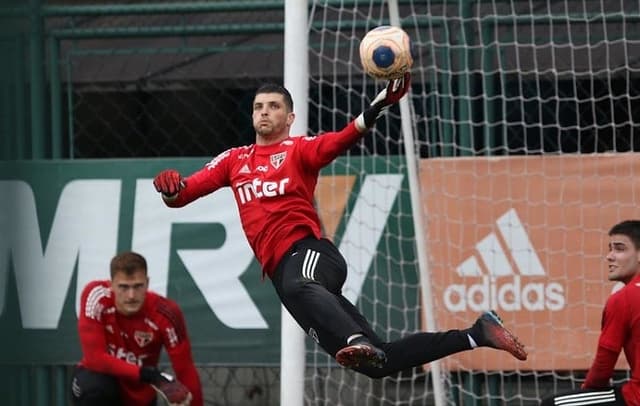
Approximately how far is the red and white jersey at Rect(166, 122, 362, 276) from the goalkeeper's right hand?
4.29 feet

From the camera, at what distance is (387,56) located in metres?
4.90

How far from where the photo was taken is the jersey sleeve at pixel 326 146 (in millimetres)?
5098

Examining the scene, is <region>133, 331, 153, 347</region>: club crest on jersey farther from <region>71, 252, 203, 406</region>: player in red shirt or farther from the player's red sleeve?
the player's red sleeve

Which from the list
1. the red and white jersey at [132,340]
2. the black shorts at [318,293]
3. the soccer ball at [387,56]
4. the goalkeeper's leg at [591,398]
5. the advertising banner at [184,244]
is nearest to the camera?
the soccer ball at [387,56]

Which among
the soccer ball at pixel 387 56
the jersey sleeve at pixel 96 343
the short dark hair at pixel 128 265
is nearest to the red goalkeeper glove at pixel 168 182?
the soccer ball at pixel 387 56

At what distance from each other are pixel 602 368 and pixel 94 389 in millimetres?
2675

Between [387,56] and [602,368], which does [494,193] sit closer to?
[602,368]

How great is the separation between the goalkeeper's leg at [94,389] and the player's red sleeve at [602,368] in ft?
8.33

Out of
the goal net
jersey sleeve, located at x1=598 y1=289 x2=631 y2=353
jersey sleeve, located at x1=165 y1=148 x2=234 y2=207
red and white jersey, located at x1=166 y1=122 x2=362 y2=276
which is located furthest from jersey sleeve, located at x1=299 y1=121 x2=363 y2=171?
the goal net

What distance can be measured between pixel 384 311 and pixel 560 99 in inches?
62.8

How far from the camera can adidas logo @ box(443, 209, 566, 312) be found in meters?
7.32

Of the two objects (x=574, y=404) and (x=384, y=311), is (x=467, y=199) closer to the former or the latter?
(x=384, y=311)

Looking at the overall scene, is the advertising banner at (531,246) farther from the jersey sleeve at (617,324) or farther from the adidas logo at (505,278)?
the jersey sleeve at (617,324)

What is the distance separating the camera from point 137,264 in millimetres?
6754
